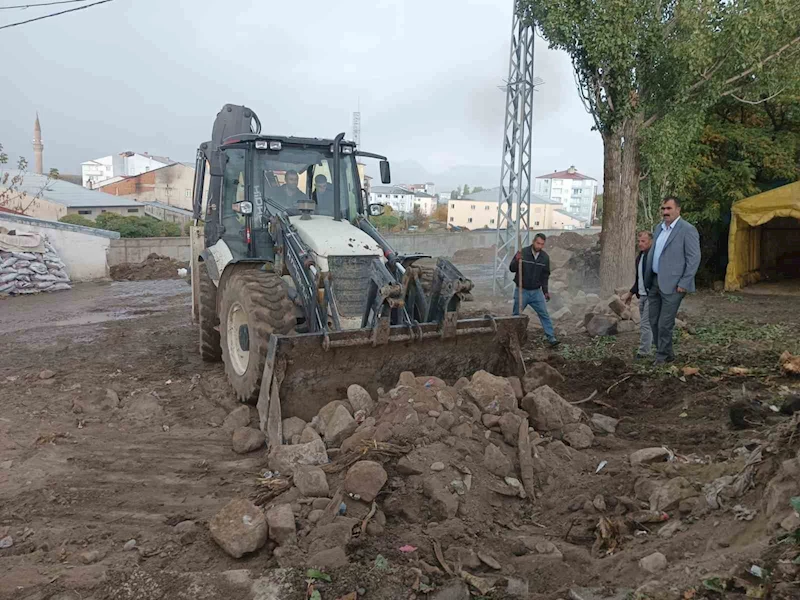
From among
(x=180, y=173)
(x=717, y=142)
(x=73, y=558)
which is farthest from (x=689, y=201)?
(x=180, y=173)

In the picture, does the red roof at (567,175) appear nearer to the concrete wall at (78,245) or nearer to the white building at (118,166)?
the white building at (118,166)

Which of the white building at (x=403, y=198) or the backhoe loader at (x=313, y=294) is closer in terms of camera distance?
the backhoe loader at (x=313, y=294)

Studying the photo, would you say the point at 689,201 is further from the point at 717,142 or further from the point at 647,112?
the point at 647,112

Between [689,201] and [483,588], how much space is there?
13.3 metres

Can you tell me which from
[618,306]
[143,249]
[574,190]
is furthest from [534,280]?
[574,190]

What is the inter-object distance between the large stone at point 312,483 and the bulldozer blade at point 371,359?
918 mm

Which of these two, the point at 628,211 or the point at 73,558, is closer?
the point at 73,558

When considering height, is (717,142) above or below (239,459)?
above

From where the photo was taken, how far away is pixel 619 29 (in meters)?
11.7

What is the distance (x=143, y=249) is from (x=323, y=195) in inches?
620

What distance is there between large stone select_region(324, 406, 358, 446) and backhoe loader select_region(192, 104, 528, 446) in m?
0.43

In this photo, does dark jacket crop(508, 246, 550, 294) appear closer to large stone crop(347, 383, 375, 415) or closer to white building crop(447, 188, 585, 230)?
large stone crop(347, 383, 375, 415)

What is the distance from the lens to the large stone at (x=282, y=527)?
378 cm

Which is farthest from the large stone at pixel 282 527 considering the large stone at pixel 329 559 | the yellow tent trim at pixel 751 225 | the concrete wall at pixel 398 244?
the yellow tent trim at pixel 751 225
